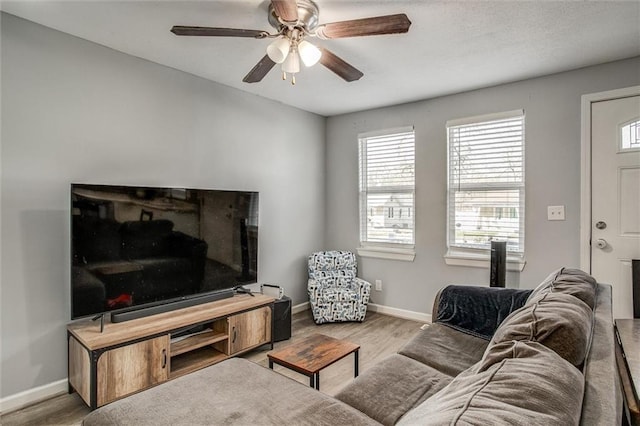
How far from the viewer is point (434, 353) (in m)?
1.99

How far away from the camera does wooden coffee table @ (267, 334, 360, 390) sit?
1947 millimetres

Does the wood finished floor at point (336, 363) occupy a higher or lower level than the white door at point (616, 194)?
lower

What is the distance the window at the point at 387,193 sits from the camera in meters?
3.96

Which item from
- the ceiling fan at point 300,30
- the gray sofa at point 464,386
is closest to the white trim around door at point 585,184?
the gray sofa at point 464,386

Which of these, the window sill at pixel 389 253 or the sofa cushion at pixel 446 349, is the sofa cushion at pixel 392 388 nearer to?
the sofa cushion at pixel 446 349

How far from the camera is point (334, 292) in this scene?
→ 3768mm

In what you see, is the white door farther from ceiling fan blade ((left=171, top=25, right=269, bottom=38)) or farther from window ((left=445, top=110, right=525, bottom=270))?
ceiling fan blade ((left=171, top=25, right=269, bottom=38))

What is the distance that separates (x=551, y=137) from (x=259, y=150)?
9.10ft

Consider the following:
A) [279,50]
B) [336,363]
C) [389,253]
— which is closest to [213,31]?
[279,50]

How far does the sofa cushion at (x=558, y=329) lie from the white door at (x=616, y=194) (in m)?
1.99

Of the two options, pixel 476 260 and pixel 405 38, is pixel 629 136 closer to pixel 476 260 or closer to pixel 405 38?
pixel 476 260

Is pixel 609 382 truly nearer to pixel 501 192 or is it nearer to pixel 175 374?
pixel 175 374

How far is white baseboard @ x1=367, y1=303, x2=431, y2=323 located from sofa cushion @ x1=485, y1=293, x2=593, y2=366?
2594mm

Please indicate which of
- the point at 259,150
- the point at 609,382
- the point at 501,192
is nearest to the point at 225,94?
the point at 259,150
